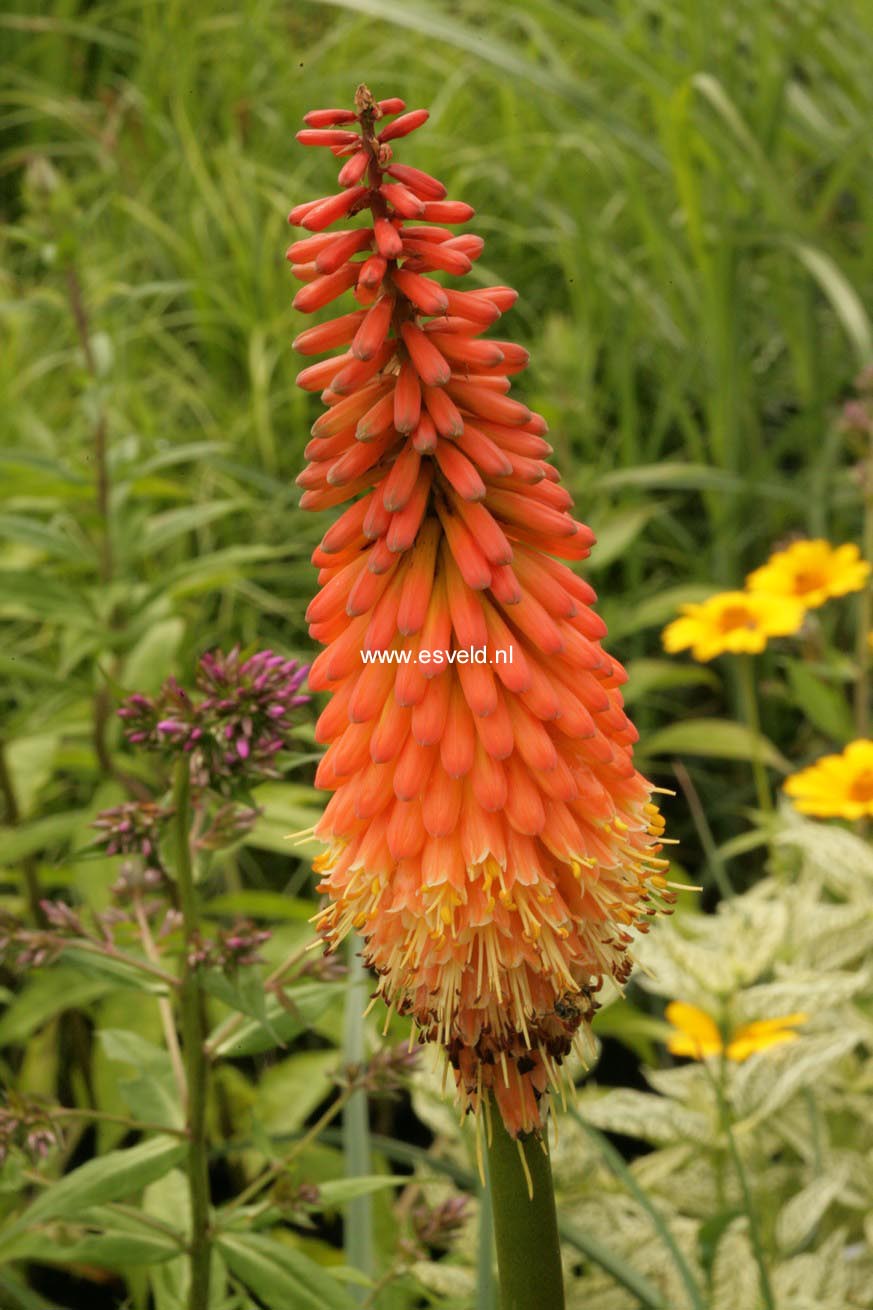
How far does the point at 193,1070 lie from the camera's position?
1964mm

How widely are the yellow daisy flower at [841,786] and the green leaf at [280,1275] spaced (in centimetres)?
154

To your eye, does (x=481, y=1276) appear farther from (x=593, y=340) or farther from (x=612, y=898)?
(x=593, y=340)

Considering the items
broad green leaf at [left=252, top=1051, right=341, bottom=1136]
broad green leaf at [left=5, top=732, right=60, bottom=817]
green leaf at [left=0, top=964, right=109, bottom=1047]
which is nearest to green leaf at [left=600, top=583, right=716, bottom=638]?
broad green leaf at [left=252, top=1051, right=341, bottom=1136]

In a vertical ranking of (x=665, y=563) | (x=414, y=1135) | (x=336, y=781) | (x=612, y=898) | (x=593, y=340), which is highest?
(x=593, y=340)

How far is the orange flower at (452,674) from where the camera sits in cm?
147

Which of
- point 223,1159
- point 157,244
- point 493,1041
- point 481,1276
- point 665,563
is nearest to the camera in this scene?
point 493,1041

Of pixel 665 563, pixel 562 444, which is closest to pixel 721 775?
pixel 665 563

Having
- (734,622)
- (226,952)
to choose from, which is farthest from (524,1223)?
(734,622)

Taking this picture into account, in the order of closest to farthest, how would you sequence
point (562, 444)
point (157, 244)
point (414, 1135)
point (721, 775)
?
point (414, 1135) → point (562, 444) → point (721, 775) → point (157, 244)

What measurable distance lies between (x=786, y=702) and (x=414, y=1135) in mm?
1951

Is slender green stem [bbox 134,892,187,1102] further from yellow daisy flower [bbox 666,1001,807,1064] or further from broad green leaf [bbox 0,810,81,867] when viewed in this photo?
yellow daisy flower [bbox 666,1001,807,1064]

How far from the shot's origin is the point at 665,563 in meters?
5.48

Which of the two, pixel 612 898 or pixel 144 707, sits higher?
pixel 144 707

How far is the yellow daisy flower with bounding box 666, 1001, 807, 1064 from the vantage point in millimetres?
2719
